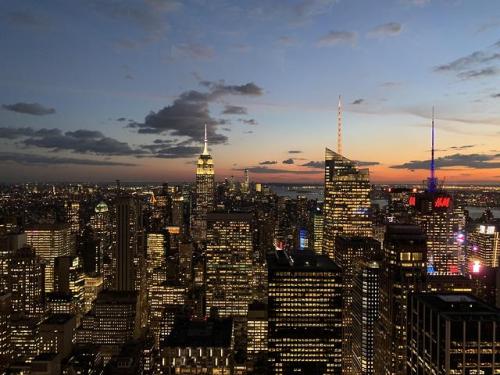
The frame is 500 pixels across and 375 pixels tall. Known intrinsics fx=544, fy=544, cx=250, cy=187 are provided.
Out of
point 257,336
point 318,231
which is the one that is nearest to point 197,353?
point 257,336

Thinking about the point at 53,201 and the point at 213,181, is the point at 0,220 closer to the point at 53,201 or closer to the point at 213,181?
the point at 53,201

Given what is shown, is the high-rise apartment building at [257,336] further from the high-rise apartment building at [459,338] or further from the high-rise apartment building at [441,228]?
the high-rise apartment building at [459,338]

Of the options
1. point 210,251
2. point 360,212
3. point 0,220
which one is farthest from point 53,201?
point 360,212

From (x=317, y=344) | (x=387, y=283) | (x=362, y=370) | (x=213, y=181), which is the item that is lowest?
(x=362, y=370)

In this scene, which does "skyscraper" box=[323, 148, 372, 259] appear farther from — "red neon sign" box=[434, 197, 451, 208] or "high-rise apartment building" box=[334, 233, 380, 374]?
"red neon sign" box=[434, 197, 451, 208]

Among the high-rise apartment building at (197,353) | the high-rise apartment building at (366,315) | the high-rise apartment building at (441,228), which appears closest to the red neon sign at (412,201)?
the high-rise apartment building at (441,228)

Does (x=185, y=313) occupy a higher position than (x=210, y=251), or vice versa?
(x=210, y=251)
